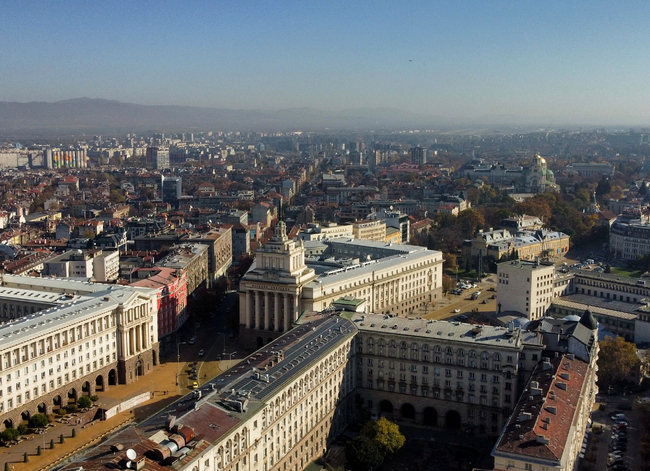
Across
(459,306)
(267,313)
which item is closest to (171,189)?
(459,306)

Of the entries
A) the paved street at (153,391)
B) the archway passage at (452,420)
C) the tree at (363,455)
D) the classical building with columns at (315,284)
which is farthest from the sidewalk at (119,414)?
the archway passage at (452,420)

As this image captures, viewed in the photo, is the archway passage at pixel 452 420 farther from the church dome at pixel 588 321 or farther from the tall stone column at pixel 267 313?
the tall stone column at pixel 267 313

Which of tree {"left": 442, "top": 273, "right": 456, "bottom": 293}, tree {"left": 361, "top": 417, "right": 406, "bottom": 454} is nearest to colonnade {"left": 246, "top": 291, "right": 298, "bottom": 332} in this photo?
tree {"left": 361, "top": 417, "right": 406, "bottom": 454}

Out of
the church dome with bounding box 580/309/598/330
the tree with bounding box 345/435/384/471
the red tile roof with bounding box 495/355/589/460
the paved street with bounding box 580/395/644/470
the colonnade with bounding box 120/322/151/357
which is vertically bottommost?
the paved street with bounding box 580/395/644/470

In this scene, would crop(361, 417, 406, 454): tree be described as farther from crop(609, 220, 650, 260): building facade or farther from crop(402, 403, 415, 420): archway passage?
crop(609, 220, 650, 260): building facade

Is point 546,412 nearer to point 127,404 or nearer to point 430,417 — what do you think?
point 430,417

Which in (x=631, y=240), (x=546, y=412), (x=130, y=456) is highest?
(x=130, y=456)
